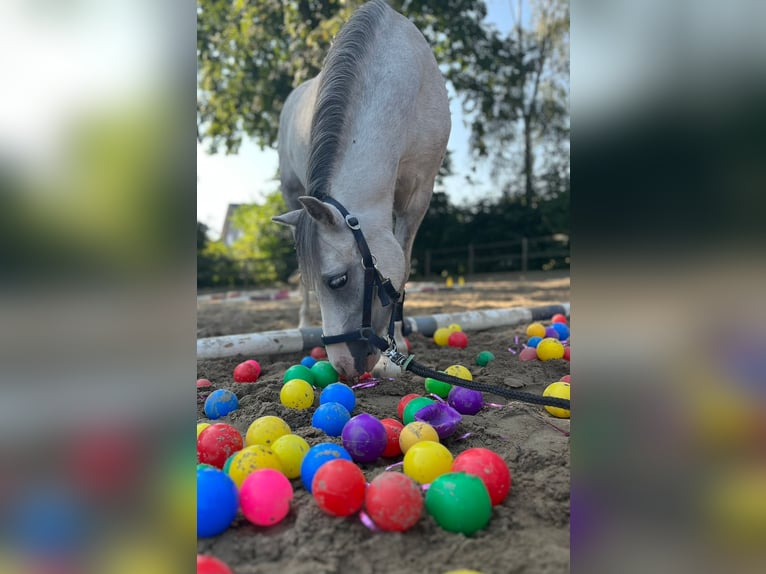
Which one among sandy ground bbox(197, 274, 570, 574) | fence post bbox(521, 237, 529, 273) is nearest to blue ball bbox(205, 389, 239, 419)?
sandy ground bbox(197, 274, 570, 574)

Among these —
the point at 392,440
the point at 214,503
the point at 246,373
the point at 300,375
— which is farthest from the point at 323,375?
the point at 214,503

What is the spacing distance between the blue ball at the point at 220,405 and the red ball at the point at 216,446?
26.3 inches

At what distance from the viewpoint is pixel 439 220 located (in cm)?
2014

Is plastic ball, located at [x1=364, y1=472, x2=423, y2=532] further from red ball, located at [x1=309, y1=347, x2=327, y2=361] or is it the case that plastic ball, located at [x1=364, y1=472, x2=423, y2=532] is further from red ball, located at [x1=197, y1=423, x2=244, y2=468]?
red ball, located at [x1=309, y1=347, x2=327, y2=361]

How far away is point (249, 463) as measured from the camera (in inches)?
64.5

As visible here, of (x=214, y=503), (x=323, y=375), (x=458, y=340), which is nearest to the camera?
(x=214, y=503)

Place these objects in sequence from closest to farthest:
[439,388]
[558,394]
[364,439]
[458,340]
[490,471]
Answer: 1. [490,471]
2. [364,439]
3. [558,394]
4. [439,388]
5. [458,340]

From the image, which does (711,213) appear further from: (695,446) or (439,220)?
(439,220)

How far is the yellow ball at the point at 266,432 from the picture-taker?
206 centimetres

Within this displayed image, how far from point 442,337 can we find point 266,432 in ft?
9.02

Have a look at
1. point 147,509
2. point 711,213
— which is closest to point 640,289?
point 711,213

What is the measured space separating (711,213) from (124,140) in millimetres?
968

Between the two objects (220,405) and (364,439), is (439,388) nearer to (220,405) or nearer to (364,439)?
(364,439)

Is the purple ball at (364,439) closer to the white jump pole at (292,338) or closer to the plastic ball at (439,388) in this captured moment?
the plastic ball at (439,388)
